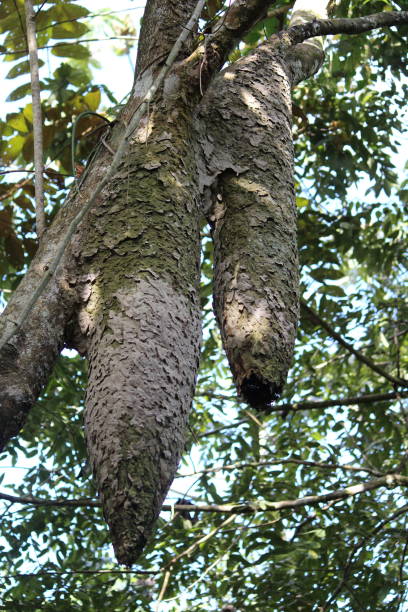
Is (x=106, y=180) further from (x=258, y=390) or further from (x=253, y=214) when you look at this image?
(x=258, y=390)

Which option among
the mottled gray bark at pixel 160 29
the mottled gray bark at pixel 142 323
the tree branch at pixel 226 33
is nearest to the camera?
the mottled gray bark at pixel 142 323

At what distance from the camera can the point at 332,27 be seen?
2.58m

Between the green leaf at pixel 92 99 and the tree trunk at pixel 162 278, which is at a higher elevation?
the green leaf at pixel 92 99

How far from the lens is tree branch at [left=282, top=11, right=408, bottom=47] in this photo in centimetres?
246

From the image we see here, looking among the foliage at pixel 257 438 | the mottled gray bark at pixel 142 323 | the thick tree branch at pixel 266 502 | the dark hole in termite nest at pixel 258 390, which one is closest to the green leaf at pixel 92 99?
the foliage at pixel 257 438

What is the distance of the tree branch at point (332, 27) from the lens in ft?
8.07

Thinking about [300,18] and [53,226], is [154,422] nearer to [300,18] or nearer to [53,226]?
[53,226]

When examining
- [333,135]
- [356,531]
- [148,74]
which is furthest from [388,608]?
[333,135]

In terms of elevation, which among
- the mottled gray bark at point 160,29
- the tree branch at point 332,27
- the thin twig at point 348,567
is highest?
the tree branch at point 332,27

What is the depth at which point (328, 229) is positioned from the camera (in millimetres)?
4359

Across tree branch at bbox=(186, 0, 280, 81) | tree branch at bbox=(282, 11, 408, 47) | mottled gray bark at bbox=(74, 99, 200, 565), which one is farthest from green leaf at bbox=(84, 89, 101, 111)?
mottled gray bark at bbox=(74, 99, 200, 565)

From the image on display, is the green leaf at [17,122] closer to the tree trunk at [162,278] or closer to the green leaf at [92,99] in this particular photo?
the green leaf at [92,99]

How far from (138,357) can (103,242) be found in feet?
1.17

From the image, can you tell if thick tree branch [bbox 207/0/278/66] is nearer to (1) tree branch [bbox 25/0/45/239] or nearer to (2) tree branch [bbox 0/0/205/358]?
(2) tree branch [bbox 0/0/205/358]
